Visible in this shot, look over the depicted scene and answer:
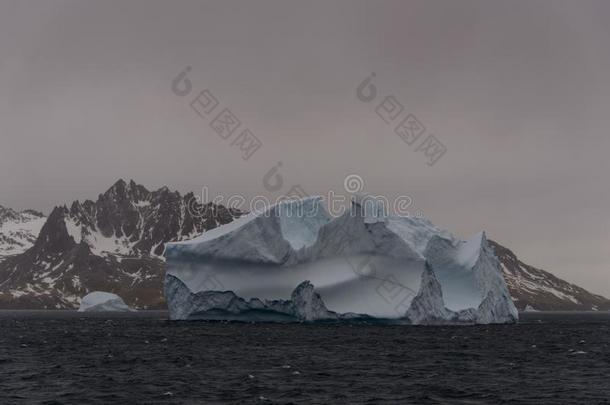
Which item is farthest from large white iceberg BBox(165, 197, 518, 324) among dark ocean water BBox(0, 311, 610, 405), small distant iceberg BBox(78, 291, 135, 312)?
small distant iceberg BBox(78, 291, 135, 312)

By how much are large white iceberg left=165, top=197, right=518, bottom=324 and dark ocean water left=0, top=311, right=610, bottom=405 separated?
5.97 meters

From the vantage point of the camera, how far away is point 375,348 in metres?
59.8

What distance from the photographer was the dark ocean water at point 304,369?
3628 centimetres

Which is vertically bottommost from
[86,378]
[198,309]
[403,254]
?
[86,378]

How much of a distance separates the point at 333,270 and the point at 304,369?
114ft

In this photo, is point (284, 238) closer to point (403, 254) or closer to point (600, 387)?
point (403, 254)

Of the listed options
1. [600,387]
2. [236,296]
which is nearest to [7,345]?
[236,296]

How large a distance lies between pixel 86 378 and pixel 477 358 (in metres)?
24.6

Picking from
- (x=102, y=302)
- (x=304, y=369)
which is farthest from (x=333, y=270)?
(x=102, y=302)

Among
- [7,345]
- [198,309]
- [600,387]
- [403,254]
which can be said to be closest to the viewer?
[600,387]

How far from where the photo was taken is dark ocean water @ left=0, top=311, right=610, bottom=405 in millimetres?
36281

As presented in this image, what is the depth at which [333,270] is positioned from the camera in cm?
8088

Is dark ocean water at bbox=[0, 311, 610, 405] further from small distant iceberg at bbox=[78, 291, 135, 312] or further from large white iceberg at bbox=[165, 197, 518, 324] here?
small distant iceberg at bbox=[78, 291, 135, 312]

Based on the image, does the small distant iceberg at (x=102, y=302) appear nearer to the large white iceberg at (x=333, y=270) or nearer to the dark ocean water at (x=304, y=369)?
the large white iceberg at (x=333, y=270)
